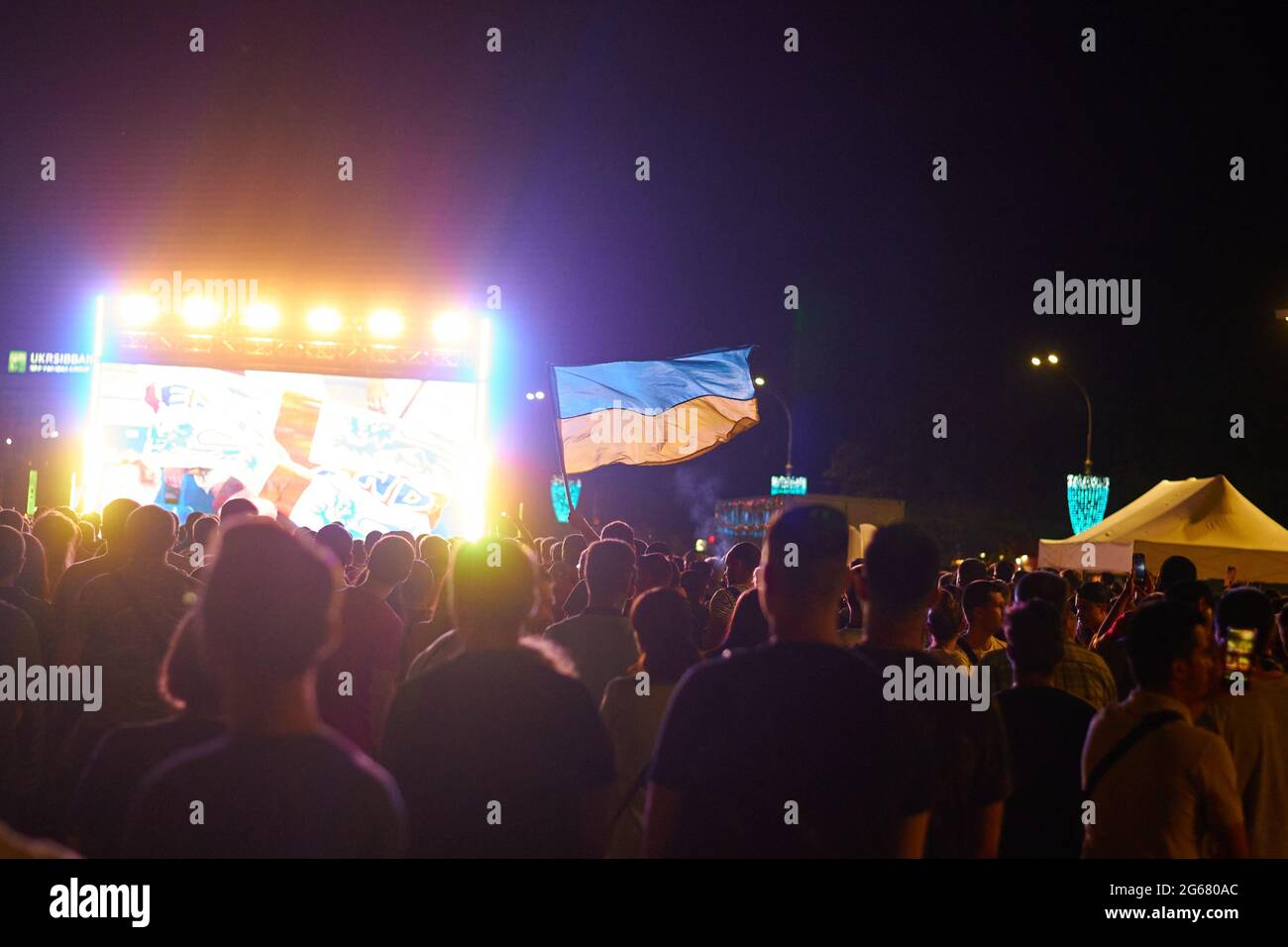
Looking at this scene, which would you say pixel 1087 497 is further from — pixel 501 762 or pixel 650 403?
pixel 501 762

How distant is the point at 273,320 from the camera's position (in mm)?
16688

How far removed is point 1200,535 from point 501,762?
12.7 meters

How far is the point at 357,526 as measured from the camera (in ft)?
52.4

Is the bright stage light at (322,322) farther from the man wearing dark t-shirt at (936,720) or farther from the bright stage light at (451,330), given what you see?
the man wearing dark t-shirt at (936,720)

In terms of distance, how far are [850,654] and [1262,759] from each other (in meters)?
2.48

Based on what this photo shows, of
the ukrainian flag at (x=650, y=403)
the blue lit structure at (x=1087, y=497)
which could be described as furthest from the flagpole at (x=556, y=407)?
the blue lit structure at (x=1087, y=497)

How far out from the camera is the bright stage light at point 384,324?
661 inches

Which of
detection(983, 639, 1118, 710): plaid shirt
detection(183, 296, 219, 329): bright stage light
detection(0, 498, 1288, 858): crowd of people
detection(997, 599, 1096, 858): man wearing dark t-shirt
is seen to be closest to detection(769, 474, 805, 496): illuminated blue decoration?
detection(183, 296, 219, 329): bright stage light

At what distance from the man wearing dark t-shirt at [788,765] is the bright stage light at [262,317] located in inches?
591
